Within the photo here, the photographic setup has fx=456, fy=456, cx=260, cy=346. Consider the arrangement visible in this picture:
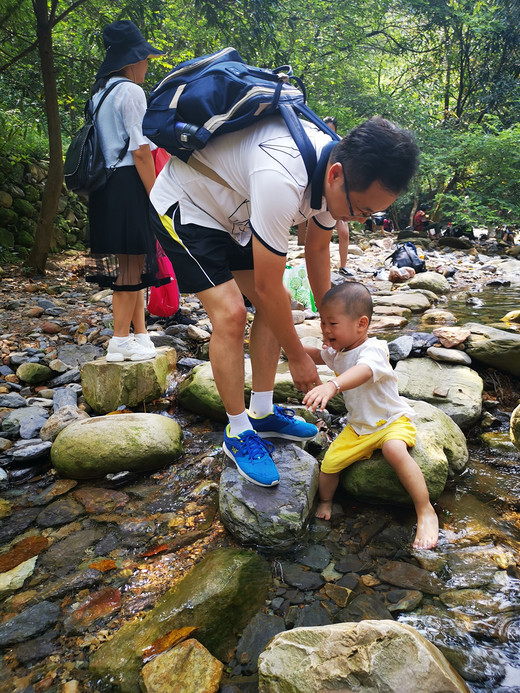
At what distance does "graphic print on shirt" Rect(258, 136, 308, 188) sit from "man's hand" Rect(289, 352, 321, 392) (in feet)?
2.27

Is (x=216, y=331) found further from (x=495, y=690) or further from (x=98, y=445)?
(x=495, y=690)

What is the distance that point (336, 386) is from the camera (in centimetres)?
188

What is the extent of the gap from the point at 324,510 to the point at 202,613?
79 cm

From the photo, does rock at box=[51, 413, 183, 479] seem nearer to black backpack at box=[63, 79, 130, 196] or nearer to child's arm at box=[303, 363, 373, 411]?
child's arm at box=[303, 363, 373, 411]

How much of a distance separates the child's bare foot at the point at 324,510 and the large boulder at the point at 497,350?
1948mm

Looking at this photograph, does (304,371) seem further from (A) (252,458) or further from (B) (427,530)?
(B) (427,530)

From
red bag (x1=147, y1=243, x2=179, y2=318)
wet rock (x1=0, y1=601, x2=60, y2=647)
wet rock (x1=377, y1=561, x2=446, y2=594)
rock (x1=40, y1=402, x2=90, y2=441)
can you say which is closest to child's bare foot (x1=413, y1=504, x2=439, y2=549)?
wet rock (x1=377, y1=561, x2=446, y2=594)

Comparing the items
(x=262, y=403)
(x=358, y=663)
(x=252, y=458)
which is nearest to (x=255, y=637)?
(x=358, y=663)

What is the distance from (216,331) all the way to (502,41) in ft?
55.8

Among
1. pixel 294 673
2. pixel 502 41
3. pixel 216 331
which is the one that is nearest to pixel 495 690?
pixel 294 673

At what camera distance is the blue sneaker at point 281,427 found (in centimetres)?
232

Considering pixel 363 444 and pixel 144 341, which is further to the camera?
pixel 144 341

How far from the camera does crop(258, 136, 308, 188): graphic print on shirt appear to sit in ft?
5.12

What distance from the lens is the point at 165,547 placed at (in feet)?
6.20
